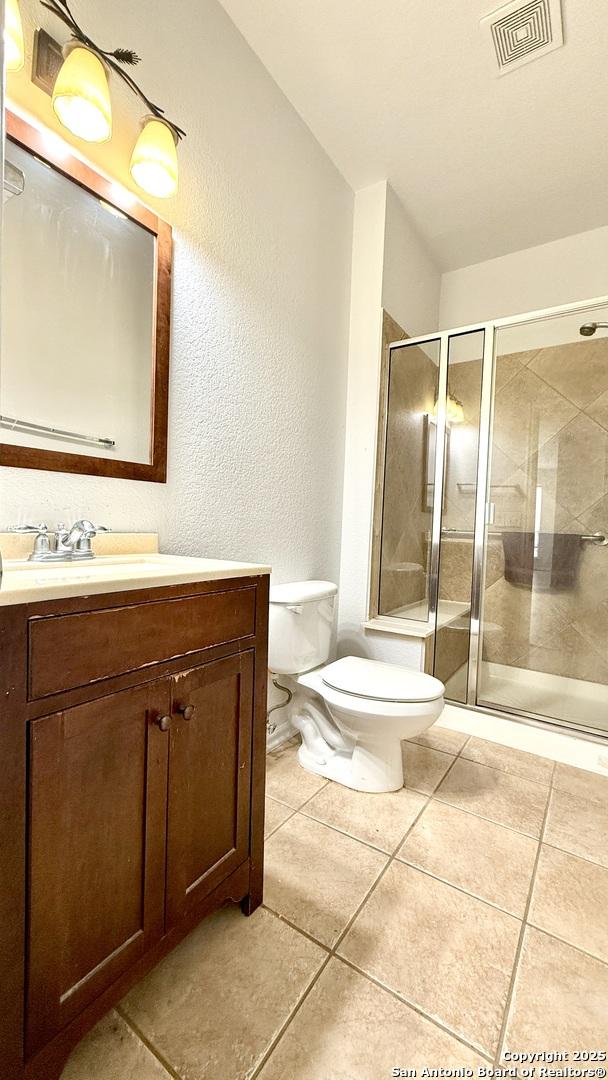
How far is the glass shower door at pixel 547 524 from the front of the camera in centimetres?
231

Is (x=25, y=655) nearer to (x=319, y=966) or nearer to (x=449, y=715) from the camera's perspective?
(x=319, y=966)

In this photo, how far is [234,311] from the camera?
156 centimetres

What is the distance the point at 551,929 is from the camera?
108cm

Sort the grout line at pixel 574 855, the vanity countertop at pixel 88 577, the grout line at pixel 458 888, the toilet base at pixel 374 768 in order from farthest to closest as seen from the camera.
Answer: the toilet base at pixel 374 768
the grout line at pixel 574 855
the grout line at pixel 458 888
the vanity countertop at pixel 88 577

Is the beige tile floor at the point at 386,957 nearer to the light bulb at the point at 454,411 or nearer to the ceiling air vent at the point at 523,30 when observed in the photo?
the light bulb at the point at 454,411

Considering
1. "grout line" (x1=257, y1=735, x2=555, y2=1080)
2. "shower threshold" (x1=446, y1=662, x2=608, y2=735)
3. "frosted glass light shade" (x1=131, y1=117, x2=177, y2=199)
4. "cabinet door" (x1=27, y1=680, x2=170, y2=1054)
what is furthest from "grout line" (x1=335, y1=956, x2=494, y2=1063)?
"frosted glass light shade" (x1=131, y1=117, x2=177, y2=199)

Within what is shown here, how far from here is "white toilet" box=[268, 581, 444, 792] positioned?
1494 mm

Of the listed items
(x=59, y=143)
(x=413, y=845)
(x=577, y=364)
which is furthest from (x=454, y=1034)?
(x=577, y=364)

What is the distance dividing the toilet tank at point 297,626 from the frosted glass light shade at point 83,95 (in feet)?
4.45

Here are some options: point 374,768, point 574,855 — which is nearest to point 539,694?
point 574,855

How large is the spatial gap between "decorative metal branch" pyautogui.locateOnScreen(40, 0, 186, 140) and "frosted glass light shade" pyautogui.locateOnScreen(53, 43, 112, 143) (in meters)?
0.04

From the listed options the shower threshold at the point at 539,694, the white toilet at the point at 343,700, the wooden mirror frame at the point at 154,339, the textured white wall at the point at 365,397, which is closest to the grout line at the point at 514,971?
the white toilet at the point at 343,700

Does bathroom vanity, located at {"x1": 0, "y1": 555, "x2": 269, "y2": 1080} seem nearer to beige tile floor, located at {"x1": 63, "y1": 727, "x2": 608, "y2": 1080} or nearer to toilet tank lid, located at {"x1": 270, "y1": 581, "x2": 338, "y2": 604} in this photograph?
beige tile floor, located at {"x1": 63, "y1": 727, "x2": 608, "y2": 1080}

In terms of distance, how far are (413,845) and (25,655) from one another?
127 centimetres
